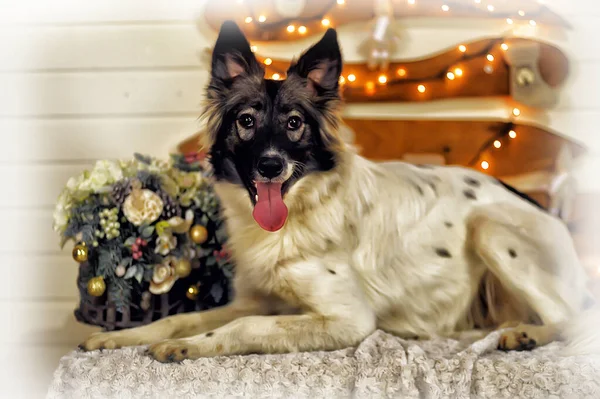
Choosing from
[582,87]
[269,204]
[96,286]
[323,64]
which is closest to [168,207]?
[96,286]

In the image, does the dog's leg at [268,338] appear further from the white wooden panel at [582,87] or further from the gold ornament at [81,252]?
the white wooden panel at [582,87]

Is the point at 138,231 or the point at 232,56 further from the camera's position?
the point at 138,231

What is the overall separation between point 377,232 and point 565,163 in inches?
43.3

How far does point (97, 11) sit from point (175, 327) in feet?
5.16

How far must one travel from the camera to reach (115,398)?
1558 millimetres

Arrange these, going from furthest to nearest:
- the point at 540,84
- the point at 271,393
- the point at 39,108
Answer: the point at 39,108, the point at 540,84, the point at 271,393

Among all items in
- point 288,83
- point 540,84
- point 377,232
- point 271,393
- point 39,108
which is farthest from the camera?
point 39,108

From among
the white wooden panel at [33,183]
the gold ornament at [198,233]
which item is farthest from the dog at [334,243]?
the white wooden panel at [33,183]

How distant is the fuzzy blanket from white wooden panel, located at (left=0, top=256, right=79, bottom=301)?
1043mm

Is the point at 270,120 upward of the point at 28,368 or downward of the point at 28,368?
upward

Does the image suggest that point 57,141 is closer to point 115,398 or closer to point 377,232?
point 115,398

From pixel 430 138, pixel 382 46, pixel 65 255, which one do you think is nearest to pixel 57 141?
pixel 65 255

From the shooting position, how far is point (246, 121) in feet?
5.53

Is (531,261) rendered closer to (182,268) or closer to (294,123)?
(294,123)
